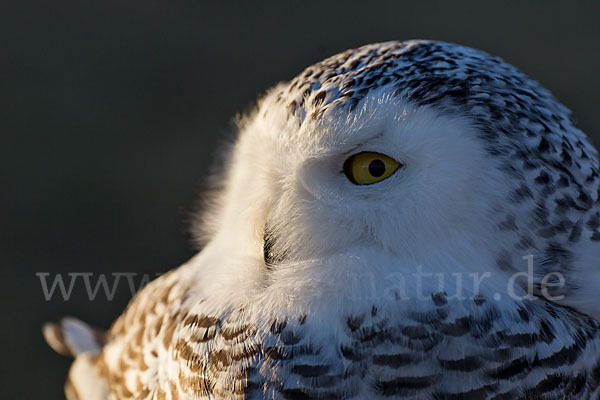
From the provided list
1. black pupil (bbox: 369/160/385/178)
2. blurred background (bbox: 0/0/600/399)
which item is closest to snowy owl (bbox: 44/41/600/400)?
black pupil (bbox: 369/160/385/178)

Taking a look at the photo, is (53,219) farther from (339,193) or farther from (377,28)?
(339,193)

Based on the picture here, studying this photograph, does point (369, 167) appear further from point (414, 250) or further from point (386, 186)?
point (414, 250)

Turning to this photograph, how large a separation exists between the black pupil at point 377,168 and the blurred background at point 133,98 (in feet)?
6.63

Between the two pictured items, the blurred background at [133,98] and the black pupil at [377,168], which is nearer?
the black pupil at [377,168]

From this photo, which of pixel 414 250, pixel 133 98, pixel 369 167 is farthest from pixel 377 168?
pixel 133 98

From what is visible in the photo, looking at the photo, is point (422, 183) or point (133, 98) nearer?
point (422, 183)

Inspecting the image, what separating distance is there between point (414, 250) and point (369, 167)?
0.15 meters

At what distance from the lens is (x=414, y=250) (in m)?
0.98

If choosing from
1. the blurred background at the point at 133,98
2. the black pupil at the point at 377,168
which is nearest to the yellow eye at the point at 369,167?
the black pupil at the point at 377,168

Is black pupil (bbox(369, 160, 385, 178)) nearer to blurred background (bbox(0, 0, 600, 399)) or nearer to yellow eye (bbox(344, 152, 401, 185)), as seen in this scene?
yellow eye (bbox(344, 152, 401, 185))

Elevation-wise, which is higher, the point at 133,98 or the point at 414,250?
the point at 133,98

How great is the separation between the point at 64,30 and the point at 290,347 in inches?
138

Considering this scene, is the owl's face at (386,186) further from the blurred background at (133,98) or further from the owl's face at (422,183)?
the blurred background at (133,98)

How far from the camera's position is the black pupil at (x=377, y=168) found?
970 mm
